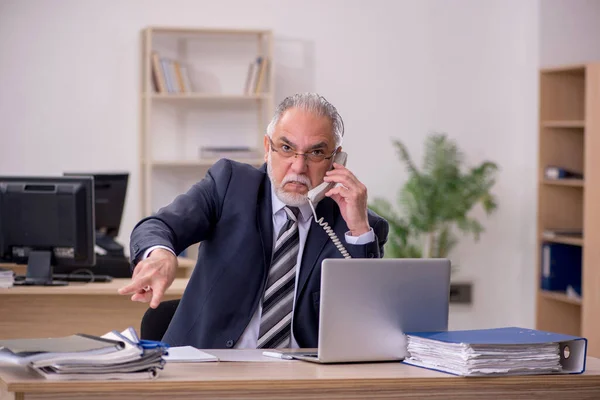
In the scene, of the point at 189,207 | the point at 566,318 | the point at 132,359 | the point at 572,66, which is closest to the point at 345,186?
the point at 189,207

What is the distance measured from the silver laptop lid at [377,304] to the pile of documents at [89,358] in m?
0.43

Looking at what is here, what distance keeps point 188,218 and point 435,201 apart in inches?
160

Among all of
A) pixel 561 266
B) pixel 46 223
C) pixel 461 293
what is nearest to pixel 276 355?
pixel 46 223

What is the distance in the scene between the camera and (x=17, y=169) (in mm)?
6648

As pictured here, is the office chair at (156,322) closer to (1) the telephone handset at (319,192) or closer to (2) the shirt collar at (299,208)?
(2) the shirt collar at (299,208)

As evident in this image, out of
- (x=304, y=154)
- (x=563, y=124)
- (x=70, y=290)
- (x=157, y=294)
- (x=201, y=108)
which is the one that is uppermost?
(x=201, y=108)

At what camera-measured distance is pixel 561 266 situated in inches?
268

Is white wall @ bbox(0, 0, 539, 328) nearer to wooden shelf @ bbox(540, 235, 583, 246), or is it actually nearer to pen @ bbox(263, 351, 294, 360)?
wooden shelf @ bbox(540, 235, 583, 246)

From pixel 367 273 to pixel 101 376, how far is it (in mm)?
696

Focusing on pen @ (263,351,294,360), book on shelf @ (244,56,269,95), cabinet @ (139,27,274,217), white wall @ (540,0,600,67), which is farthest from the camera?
white wall @ (540,0,600,67)

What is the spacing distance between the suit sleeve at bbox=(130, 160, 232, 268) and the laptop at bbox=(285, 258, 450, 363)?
49cm

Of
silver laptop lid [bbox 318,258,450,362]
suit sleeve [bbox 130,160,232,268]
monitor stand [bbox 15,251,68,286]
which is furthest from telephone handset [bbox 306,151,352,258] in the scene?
monitor stand [bbox 15,251,68,286]

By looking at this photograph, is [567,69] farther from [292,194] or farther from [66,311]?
[292,194]

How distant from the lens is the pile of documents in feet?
6.63
